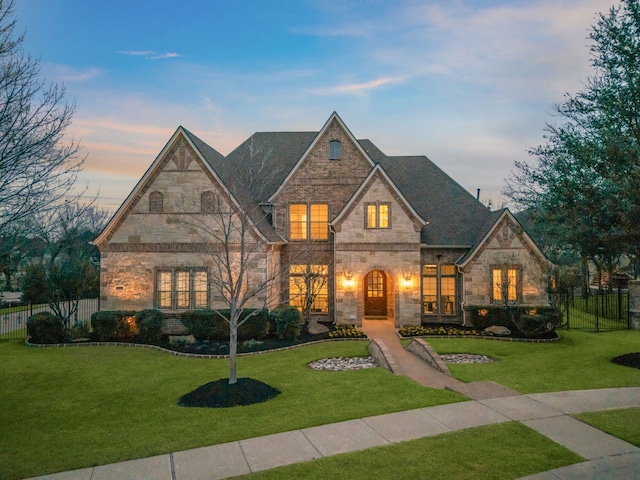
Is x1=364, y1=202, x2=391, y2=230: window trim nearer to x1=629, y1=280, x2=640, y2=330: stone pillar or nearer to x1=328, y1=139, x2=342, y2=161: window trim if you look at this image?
x1=328, y1=139, x2=342, y2=161: window trim

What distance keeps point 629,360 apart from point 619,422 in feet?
23.2

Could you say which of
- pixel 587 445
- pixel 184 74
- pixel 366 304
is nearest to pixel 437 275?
pixel 366 304

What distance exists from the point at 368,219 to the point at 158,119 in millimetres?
15224

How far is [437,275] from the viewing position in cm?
2222

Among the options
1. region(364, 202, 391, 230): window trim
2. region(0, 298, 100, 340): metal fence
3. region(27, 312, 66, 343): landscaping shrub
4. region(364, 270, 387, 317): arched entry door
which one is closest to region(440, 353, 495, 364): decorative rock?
region(364, 202, 391, 230): window trim

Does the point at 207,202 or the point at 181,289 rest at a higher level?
the point at 207,202

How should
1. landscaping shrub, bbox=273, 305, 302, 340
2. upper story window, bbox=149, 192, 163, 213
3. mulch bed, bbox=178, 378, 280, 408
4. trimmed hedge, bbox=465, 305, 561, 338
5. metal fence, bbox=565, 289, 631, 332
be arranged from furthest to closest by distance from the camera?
metal fence, bbox=565, 289, 631, 332, upper story window, bbox=149, 192, 163, 213, trimmed hedge, bbox=465, 305, 561, 338, landscaping shrub, bbox=273, 305, 302, 340, mulch bed, bbox=178, 378, 280, 408

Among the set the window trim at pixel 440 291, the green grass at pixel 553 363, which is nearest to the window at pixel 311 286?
the window trim at pixel 440 291

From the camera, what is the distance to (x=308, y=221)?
22844mm

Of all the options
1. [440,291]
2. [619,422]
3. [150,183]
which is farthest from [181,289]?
[619,422]

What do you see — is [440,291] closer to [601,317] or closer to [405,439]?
[601,317]

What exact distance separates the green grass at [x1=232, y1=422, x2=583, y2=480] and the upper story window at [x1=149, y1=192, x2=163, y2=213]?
16080 mm

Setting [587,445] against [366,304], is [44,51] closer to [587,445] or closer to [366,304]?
[587,445]

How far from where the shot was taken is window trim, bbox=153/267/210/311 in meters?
20.1
